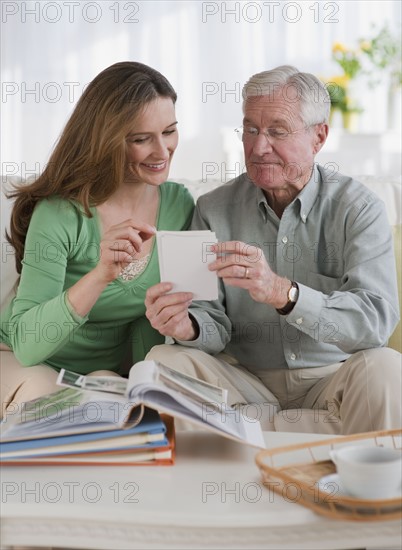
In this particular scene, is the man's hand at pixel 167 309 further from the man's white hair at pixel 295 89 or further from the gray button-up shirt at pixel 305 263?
the man's white hair at pixel 295 89

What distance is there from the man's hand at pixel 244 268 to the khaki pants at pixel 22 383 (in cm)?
44

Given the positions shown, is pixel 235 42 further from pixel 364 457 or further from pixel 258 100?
pixel 364 457

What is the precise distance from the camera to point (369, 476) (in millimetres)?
1125

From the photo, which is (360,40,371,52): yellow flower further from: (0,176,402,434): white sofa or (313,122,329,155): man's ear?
(313,122,329,155): man's ear

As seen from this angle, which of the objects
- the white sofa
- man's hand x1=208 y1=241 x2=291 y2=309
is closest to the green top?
the white sofa

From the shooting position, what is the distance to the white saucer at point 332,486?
3.84 ft

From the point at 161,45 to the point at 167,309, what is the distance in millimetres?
3389

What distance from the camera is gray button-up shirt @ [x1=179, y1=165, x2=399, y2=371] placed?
6.36 feet

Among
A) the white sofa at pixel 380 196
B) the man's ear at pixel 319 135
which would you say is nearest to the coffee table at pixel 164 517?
the white sofa at pixel 380 196

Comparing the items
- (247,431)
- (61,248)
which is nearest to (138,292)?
(61,248)

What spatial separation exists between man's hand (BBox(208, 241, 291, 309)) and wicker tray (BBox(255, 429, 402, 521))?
467 mm

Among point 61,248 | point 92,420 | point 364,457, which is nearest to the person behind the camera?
point 364,457

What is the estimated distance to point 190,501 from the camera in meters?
1.18

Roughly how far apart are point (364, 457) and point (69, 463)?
462mm
